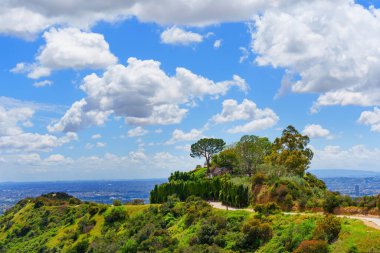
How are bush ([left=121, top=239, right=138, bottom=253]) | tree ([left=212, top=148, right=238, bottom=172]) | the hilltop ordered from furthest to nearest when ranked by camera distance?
tree ([left=212, top=148, right=238, bottom=172]) → bush ([left=121, top=239, right=138, bottom=253]) → the hilltop

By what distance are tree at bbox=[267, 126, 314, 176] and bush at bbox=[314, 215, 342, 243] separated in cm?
3677

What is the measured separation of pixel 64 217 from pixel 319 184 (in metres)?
53.4

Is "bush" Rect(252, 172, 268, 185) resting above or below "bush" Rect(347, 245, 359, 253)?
above

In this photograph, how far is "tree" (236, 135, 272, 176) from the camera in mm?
84250

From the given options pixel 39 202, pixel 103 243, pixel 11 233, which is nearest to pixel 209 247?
pixel 103 243

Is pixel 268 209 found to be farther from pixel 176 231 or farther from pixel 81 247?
pixel 81 247

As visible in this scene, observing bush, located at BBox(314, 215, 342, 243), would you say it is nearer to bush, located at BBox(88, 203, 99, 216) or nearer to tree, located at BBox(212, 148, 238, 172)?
bush, located at BBox(88, 203, 99, 216)

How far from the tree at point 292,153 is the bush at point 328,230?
3677 centimetres

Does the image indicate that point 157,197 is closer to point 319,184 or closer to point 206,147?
point 206,147

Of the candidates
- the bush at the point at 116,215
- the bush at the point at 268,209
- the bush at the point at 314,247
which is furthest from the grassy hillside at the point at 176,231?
the bush at the point at 268,209

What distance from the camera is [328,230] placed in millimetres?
33375

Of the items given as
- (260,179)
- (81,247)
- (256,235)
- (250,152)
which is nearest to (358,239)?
(256,235)

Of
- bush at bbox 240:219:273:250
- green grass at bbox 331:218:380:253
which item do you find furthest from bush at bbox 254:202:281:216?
green grass at bbox 331:218:380:253

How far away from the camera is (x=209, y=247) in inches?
1590
